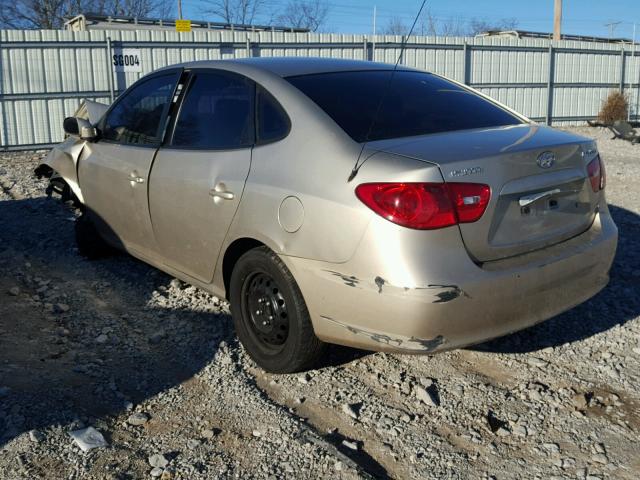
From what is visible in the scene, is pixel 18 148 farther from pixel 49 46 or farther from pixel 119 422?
pixel 119 422

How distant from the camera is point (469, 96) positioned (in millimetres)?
4145

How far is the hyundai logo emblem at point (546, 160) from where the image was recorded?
3.26m

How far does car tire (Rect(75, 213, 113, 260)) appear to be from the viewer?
5.61 m

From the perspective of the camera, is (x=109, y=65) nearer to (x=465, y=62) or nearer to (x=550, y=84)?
(x=465, y=62)

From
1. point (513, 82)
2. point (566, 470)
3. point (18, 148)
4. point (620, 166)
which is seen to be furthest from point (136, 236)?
point (513, 82)

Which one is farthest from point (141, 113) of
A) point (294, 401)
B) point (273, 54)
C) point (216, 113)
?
point (273, 54)

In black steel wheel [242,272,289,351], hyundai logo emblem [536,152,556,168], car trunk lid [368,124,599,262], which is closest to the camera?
car trunk lid [368,124,599,262]

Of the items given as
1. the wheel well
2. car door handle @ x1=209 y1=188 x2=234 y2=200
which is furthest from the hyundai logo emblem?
car door handle @ x1=209 y1=188 x2=234 y2=200

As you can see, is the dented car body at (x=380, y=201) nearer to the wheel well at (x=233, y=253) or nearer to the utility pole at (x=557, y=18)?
the wheel well at (x=233, y=253)

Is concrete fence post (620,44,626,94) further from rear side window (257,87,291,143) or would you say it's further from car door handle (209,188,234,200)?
car door handle (209,188,234,200)

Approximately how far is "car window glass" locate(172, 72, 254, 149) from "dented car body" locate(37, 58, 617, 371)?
1 cm

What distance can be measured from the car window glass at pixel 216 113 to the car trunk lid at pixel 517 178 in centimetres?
94

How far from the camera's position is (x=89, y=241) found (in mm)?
5691

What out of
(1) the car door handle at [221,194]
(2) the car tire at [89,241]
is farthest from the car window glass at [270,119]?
(2) the car tire at [89,241]
